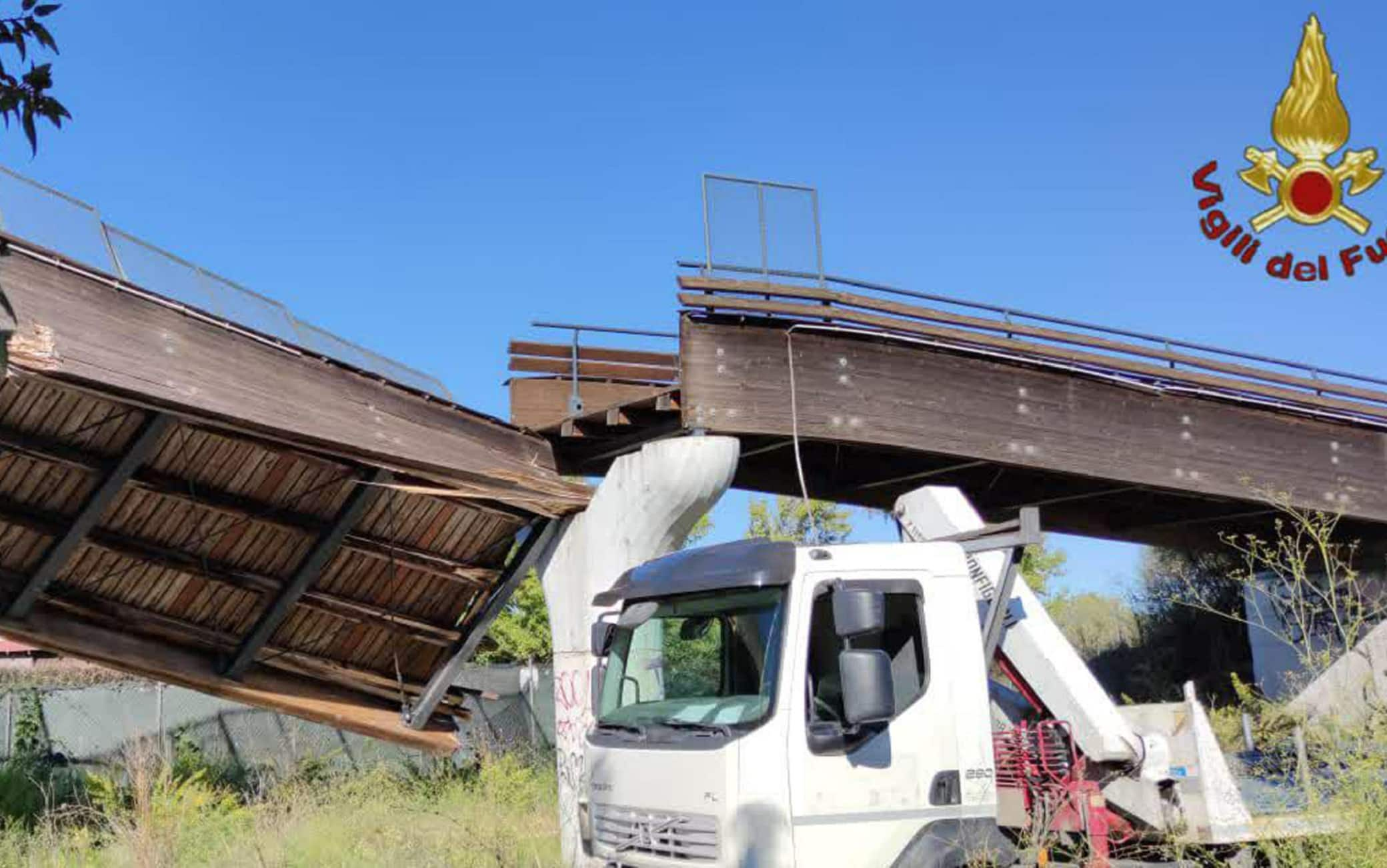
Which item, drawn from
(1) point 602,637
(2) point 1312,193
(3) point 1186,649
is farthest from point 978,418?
(3) point 1186,649

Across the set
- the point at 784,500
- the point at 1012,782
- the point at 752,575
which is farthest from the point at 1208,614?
the point at 752,575

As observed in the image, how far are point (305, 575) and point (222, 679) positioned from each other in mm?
1641

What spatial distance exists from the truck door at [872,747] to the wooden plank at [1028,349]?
247 inches

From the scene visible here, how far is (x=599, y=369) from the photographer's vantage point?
14016mm

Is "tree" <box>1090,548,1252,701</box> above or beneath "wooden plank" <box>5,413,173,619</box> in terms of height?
beneath

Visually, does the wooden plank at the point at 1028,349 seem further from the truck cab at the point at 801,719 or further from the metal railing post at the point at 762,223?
the truck cab at the point at 801,719

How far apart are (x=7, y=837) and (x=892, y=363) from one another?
34.3ft

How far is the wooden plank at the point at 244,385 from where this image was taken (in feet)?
31.8

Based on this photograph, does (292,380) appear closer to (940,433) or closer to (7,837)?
(7,837)

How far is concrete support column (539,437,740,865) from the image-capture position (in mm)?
12289

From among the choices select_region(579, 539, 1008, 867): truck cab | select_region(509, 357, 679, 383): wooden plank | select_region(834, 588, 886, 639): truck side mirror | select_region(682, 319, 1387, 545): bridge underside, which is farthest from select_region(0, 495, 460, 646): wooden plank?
select_region(834, 588, 886, 639): truck side mirror

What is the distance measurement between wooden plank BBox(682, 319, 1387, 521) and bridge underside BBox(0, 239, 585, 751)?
2.32m

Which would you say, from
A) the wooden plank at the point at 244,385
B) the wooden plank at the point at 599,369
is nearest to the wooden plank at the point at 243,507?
the wooden plank at the point at 244,385

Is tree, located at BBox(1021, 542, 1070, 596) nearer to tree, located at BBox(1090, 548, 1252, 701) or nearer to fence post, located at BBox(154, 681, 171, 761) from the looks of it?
tree, located at BBox(1090, 548, 1252, 701)
